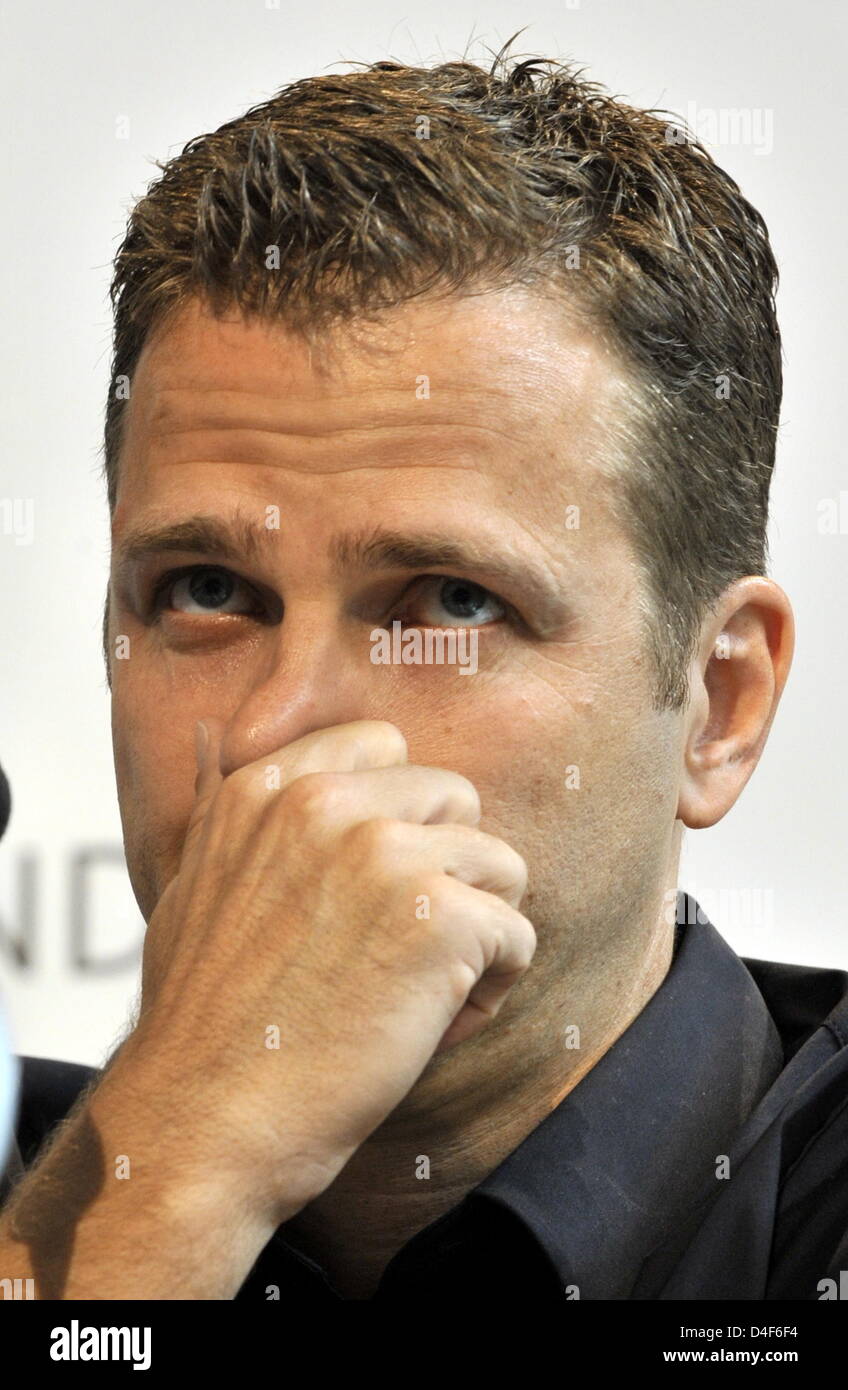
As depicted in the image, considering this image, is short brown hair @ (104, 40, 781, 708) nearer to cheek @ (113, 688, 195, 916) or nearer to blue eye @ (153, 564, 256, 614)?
blue eye @ (153, 564, 256, 614)

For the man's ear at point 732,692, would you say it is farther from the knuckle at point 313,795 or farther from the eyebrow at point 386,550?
the knuckle at point 313,795

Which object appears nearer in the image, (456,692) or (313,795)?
(313,795)

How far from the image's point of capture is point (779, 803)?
3.40 m

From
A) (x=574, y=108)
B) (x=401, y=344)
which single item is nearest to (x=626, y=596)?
(x=401, y=344)

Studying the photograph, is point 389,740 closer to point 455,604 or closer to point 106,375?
point 455,604

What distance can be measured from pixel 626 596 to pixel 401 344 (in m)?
0.40

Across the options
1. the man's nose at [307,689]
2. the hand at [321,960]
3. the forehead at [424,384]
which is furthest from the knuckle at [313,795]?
the forehead at [424,384]

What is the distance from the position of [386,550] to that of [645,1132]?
76cm

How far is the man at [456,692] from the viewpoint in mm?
→ 1777

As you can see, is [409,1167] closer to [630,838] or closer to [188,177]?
[630,838]

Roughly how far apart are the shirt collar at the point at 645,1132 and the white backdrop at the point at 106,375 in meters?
1.11

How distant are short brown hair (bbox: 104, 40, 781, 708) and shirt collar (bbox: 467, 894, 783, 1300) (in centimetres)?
39

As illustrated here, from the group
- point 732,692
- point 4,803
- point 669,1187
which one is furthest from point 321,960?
point 732,692

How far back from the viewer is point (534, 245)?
6.94 feet
